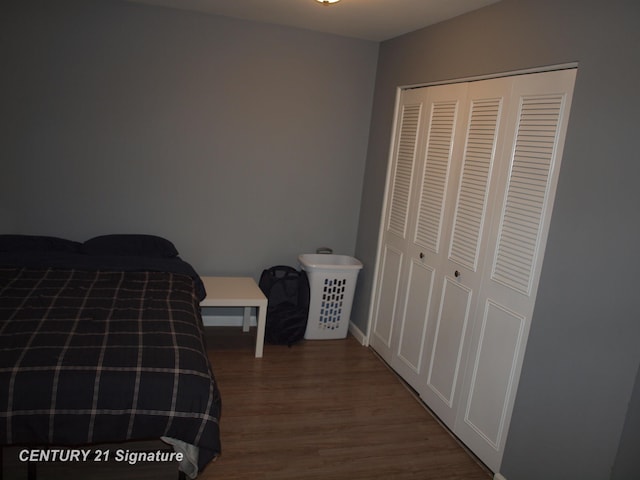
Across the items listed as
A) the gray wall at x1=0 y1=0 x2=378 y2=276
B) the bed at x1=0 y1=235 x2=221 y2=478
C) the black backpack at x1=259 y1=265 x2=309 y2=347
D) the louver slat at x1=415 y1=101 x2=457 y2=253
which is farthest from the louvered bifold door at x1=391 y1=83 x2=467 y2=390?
the bed at x1=0 y1=235 x2=221 y2=478

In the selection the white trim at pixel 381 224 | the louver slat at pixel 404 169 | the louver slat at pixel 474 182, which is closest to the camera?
the louver slat at pixel 474 182

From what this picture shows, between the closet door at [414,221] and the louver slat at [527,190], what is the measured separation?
582 mm

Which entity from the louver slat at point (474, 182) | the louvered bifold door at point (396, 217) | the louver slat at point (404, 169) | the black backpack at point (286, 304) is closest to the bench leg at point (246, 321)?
the black backpack at point (286, 304)

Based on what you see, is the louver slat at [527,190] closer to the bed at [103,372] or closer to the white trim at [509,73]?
the white trim at [509,73]

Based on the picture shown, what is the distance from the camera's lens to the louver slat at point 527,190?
7.39 ft

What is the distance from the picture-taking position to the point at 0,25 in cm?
333

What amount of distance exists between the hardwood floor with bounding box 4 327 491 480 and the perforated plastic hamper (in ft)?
0.92

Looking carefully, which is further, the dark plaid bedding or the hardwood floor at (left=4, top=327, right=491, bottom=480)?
the hardwood floor at (left=4, top=327, right=491, bottom=480)

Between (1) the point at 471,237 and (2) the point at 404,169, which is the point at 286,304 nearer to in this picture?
(2) the point at 404,169

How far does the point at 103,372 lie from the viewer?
2.02 m

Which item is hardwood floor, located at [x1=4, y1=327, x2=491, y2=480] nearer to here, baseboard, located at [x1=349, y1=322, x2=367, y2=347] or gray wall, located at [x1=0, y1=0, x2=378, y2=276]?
baseboard, located at [x1=349, y1=322, x2=367, y2=347]

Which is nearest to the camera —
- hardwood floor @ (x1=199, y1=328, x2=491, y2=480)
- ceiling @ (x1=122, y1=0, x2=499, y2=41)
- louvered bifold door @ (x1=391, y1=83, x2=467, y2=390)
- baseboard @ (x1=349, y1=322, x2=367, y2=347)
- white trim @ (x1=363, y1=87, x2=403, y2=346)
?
hardwood floor @ (x1=199, y1=328, x2=491, y2=480)

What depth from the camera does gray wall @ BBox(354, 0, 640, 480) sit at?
1.85 m

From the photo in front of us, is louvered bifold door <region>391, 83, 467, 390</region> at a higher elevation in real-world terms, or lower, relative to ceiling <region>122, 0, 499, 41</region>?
lower
